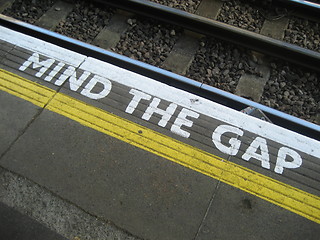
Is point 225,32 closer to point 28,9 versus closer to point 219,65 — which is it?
point 219,65

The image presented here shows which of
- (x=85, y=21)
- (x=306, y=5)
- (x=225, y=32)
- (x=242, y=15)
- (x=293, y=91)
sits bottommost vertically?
(x=85, y=21)

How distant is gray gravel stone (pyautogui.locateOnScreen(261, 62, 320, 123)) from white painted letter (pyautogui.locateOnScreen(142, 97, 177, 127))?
1275 millimetres

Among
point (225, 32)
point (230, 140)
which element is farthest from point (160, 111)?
point (225, 32)

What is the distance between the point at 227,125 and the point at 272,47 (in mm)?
1518

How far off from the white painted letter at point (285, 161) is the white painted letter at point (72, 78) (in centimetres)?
264

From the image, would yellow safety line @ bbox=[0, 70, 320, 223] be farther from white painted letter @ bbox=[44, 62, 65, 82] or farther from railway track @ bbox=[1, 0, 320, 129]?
railway track @ bbox=[1, 0, 320, 129]

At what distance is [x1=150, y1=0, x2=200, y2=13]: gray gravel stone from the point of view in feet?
16.1

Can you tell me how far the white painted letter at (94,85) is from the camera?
12.8 ft

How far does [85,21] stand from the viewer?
16.1 feet

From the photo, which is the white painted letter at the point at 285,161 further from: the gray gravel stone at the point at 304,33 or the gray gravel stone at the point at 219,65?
the gray gravel stone at the point at 304,33

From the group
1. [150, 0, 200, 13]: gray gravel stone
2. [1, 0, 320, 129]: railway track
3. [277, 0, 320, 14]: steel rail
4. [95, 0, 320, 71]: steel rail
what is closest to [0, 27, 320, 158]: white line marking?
[1, 0, 320, 129]: railway track

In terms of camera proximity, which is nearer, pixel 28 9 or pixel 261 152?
pixel 261 152

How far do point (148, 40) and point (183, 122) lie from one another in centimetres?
165

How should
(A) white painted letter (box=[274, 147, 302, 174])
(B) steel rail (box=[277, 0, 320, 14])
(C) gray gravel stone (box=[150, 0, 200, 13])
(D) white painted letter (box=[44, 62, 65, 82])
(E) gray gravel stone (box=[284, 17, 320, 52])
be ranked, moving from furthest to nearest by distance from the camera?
(C) gray gravel stone (box=[150, 0, 200, 13]) → (B) steel rail (box=[277, 0, 320, 14]) → (E) gray gravel stone (box=[284, 17, 320, 52]) → (D) white painted letter (box=[44, 62, 65, 82]) → (A) white painted letter (box=[274, 147, 302, 174])
